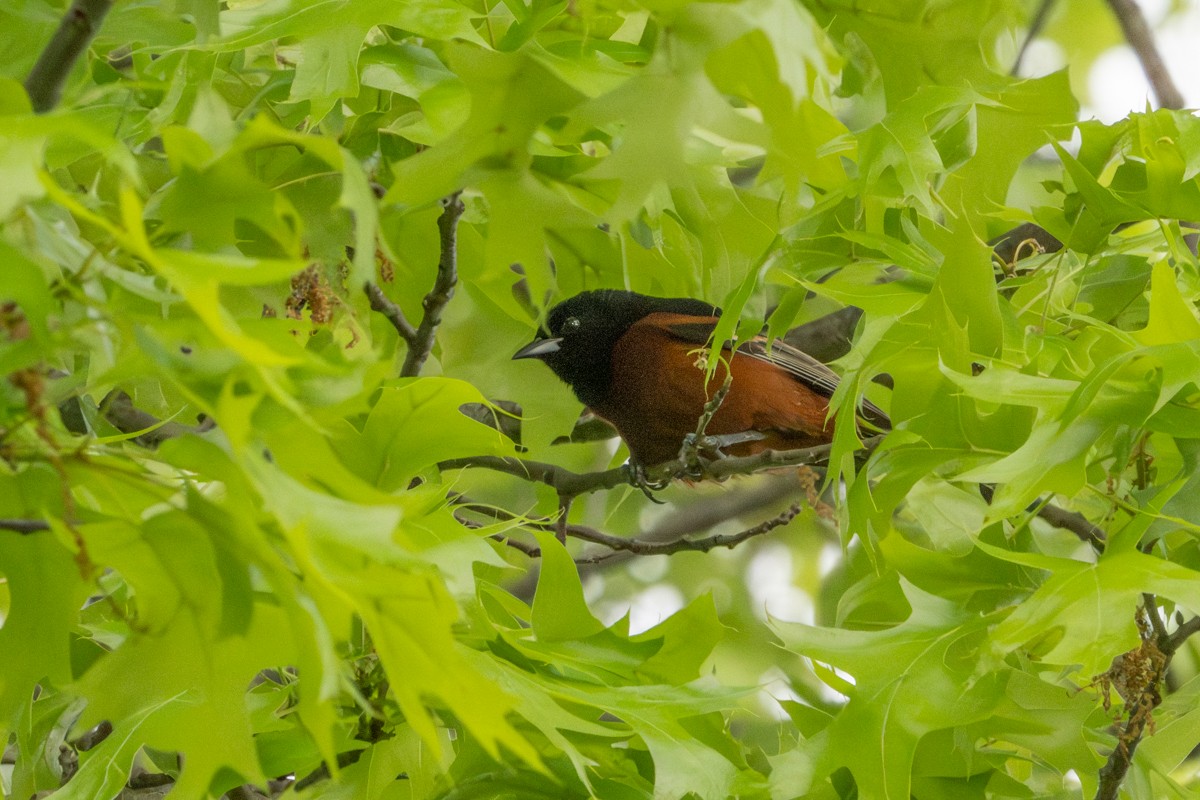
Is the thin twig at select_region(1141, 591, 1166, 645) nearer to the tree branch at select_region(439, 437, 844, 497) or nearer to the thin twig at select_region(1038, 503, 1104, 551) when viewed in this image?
the thin twig at select_region(1038, 503, 1104, 551)

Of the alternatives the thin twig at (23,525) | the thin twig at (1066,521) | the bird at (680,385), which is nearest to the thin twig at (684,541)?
the thin twig at (1066,521)

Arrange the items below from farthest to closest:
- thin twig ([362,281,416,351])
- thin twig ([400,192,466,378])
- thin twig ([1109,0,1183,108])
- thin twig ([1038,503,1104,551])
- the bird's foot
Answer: thin twig ([1109,0,1183,108]) → the bird's foot → thin twig ([1038,503,1104,551]) → thin twig ([362,281,416,351]) → thin twig ([400,192,466,378])

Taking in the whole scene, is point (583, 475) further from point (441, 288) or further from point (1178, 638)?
point (1178, 638)

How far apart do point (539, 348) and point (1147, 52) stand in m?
2.44

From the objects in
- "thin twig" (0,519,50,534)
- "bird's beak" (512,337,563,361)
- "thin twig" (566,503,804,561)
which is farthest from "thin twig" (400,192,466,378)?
"bird's beak" (512,337,563,361)

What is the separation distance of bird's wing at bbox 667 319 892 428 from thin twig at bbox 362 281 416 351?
1760mm

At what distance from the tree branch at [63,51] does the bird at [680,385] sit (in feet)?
8.71

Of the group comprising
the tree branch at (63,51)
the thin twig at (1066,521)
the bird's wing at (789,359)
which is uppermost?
the tree branch at (63,51)

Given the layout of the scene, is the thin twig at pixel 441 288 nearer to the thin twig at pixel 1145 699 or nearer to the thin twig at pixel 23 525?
the thin twig at pixel 23 525

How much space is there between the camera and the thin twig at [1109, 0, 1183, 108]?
13.3ft

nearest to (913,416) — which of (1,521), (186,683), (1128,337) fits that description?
(1128,337)

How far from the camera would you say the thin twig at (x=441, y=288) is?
2316 mm

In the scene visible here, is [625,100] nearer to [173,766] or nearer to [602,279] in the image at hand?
[602,279]

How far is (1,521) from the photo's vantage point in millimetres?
1396
